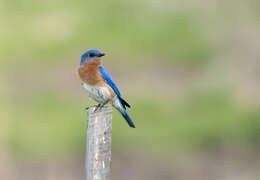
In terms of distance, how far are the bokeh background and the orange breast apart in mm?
3027

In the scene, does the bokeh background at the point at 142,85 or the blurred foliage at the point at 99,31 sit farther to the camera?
the blurred foliage at the point at 99,31

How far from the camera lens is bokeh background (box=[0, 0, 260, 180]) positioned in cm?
1084

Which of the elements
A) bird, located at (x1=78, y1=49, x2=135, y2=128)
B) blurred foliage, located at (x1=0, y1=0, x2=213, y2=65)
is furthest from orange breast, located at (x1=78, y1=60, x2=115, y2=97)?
blurred foliage, located at (x1=0, y1=0, x2=213, y2=65)

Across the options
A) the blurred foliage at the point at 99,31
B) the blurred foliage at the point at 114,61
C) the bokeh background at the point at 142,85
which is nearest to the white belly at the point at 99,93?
the bokeh background at the point at 142,85

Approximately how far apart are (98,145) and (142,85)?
8.89m

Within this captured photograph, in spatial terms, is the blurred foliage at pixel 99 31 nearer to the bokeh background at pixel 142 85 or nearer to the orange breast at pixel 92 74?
the bokeh background at pixel 142 85

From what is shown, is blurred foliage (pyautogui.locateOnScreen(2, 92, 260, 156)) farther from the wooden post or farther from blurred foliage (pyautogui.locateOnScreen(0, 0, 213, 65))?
the wooden post

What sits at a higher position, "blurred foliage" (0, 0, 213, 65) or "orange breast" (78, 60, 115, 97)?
"blurred foliage" (0, 0, 213, 65)

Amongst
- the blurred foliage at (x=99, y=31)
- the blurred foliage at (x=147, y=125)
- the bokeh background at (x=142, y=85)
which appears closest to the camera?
the bokeh background at (x=142, y=85)

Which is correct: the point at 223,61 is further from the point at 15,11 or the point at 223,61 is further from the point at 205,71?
the point at 15,11

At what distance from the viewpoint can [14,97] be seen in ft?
41.7

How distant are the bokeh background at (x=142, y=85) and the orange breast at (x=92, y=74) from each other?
3027 millimetres

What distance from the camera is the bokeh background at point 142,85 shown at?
10.8 metres

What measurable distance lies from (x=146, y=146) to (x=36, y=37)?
5.15 m
